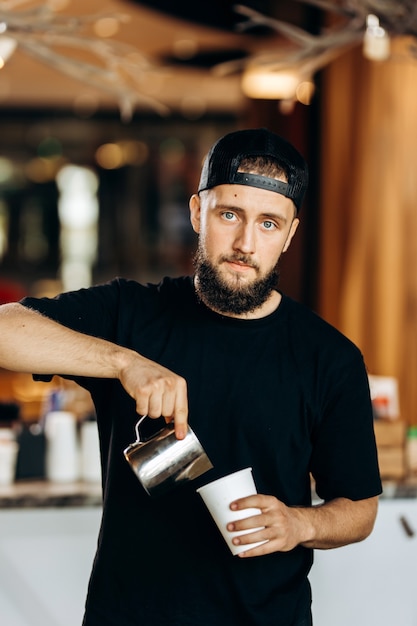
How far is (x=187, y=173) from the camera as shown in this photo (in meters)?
8.21

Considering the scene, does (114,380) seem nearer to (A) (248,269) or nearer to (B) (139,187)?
(A) (248,269)

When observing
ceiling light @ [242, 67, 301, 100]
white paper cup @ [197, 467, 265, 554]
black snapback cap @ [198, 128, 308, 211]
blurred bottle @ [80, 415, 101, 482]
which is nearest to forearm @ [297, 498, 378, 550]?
white paper cup @ [197, 467, 265, 554]

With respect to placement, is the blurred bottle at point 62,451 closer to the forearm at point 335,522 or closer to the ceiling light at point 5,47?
the ceiling light at point 5,47

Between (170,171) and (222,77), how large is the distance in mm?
1181

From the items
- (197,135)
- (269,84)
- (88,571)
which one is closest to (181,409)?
(88,571)

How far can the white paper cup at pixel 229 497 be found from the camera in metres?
1.40

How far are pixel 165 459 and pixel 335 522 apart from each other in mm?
340

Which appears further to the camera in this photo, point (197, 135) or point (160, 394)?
point (197, 135)

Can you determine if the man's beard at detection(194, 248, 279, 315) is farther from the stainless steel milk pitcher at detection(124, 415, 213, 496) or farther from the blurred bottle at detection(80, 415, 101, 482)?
the blurred bottle at detection(80, 415, 101, 482)

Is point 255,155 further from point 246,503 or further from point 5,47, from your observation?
point 5,47

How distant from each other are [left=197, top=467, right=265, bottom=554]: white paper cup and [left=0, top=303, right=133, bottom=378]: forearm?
0.24 m

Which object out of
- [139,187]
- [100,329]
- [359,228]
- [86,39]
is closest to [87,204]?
[139,187]

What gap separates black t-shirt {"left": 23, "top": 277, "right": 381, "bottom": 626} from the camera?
1.52 m

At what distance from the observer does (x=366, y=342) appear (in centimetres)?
415
